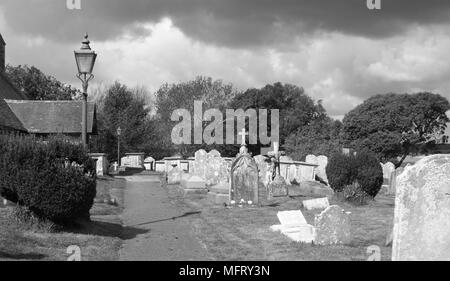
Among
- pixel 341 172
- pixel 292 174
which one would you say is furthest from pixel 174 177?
pixel 341 172

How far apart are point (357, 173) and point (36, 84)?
2010 inches

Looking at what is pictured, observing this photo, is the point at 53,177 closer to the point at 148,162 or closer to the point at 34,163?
the point at 34,163

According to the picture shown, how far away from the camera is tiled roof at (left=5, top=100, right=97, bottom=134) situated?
36.8 meters

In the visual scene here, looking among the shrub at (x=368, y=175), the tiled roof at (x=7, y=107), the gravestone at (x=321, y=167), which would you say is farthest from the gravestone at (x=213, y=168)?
the tiled roof at (x=7, y=107)

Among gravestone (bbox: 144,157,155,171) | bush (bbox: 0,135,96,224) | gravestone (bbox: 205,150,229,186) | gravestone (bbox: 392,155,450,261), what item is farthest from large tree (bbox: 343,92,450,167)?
gravestone (bbox: 392,155,450,261)

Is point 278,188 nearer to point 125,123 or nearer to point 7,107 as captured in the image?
point 7,107

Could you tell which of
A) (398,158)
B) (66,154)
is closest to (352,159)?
(66,154)

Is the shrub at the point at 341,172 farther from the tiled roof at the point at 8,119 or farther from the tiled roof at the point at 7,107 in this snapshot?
the tiled roof at the point at 8,119

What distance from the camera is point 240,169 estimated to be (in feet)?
63.4

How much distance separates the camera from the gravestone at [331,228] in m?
11.0

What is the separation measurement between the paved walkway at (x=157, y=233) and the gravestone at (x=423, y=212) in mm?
3861

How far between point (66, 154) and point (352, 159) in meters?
12.5

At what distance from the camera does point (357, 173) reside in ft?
67.7

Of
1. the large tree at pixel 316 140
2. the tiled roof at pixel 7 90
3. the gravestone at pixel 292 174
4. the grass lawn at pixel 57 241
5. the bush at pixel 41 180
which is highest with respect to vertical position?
the tiled roof at pixel 7 90
